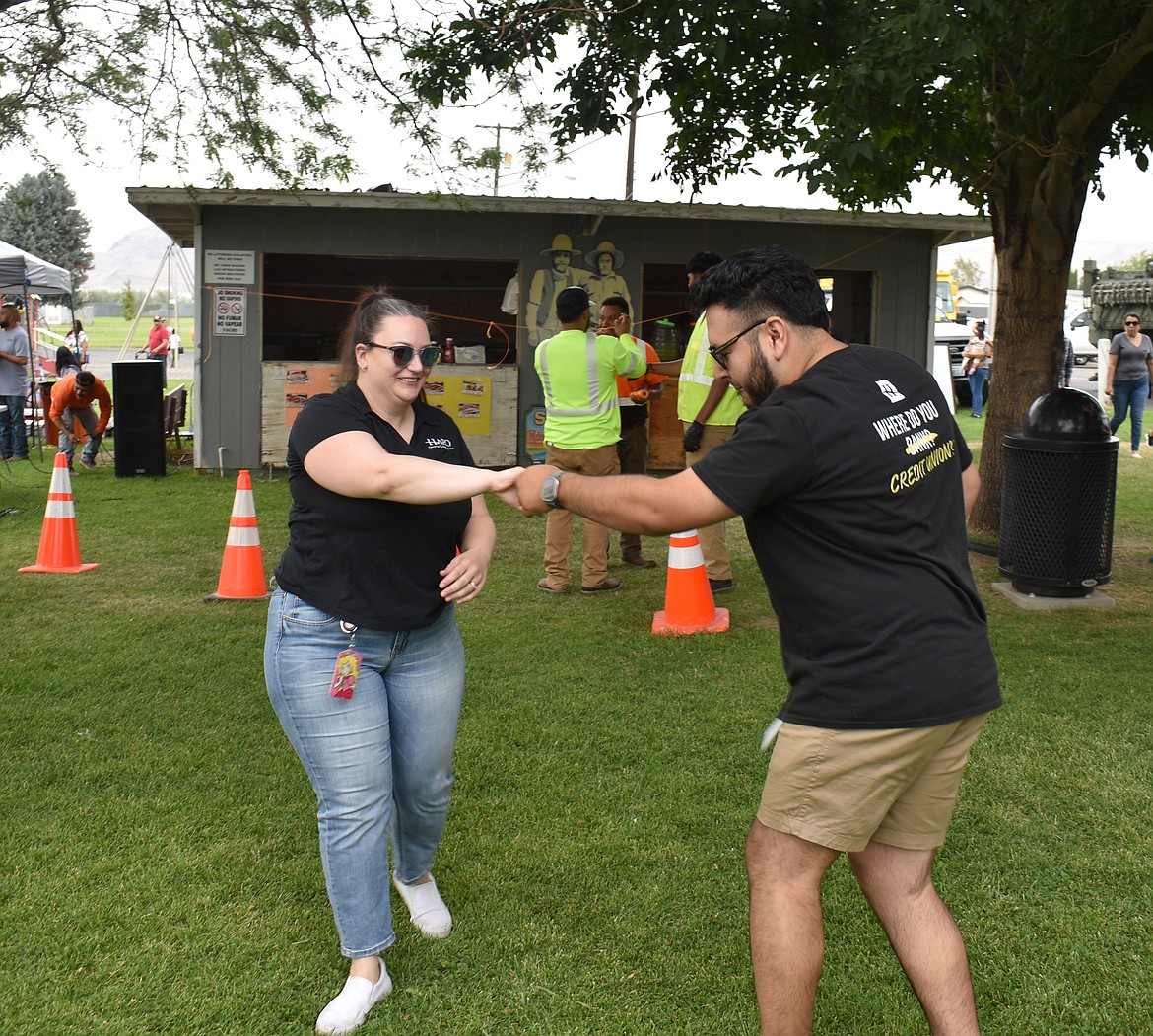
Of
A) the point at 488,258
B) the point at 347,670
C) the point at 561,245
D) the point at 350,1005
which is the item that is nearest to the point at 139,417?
the point at 488,258

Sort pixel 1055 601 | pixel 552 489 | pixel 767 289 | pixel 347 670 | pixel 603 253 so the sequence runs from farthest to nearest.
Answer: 1. pixel 603 253
2. pixel 1055 601
3. pixel 347 670
4. pixel 552 489
5. pixel 767 289

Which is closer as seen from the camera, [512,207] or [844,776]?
[844,776]

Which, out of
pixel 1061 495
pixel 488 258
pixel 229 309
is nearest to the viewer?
pixel 1061 495

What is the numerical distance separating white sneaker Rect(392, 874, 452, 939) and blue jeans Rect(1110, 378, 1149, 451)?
13.9 metres

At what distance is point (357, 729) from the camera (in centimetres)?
313

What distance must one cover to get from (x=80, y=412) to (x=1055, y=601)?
A: 1150 cm

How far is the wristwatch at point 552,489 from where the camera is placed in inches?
116

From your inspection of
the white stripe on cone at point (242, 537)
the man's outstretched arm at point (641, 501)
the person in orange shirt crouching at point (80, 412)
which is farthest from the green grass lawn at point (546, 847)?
the person in orange shirt crouching at point (80, 412)

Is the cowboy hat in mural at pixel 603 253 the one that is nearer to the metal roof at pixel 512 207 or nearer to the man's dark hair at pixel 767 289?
the metal roof at pixel 512 207

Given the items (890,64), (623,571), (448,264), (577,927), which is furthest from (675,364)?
(448,264)

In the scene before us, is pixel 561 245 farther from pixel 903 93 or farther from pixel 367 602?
pixel 367 602

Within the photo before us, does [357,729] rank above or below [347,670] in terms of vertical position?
below

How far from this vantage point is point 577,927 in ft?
12.1

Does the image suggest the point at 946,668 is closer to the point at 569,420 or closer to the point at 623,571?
the point at 569,420
